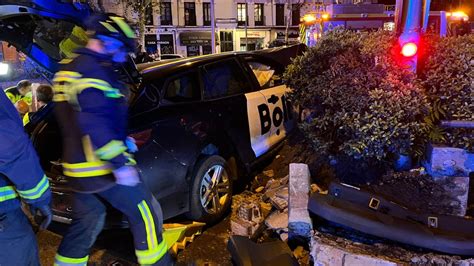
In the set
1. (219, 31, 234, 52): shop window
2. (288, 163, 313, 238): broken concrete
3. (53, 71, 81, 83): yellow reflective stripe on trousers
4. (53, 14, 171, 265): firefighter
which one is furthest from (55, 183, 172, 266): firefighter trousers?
(219, 31, 234, 52): shop window

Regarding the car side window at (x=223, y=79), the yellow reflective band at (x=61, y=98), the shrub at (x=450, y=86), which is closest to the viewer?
the yellow reflective band at (x=61, y=98)

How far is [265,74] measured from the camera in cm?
554

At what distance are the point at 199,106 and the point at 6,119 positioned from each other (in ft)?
7.23

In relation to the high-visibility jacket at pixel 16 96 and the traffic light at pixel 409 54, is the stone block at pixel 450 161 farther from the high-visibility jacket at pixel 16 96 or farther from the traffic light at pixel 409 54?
the high-visibility jacket at pixel 16 96

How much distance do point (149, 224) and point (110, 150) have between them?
2.00 feet

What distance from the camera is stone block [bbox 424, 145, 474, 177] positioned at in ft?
10.7

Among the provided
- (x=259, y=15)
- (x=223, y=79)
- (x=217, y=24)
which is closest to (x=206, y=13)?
(x=217, y=24)

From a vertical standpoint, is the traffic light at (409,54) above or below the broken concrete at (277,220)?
above

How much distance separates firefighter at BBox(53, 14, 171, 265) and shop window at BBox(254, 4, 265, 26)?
133 ft

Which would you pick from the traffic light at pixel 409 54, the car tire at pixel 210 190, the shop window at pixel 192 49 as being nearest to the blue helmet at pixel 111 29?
the car tire at pixel 210 190

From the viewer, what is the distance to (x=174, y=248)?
3598mm

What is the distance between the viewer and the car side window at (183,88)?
3.97 metres

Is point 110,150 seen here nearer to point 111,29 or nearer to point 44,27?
point 111,29

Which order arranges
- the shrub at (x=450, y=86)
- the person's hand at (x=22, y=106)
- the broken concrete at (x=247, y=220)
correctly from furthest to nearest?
1. the person's hand at (x=22, y=106)
2. the broken concrete at (x=247, y=220)
3. the shrub at (x=450, y=86)
